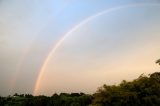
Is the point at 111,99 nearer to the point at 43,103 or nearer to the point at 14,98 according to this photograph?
the point at 43,103

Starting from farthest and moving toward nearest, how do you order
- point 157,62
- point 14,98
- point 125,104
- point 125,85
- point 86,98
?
point 14,98 → point 86,98 → point 157,62 → point 125,85 → point 125,104

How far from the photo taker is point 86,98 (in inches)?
1837

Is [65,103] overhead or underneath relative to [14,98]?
underneath

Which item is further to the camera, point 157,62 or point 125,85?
point 157,62

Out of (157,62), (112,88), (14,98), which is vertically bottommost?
(112,88)

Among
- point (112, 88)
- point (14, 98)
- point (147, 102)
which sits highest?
point (14, 98)

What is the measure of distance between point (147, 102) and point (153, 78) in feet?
13.3

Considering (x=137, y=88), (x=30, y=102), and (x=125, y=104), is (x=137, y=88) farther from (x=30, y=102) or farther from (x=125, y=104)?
(x=30, y=102)

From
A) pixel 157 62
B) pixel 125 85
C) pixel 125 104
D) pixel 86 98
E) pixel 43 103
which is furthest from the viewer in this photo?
pixel 43 103

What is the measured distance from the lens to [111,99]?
30547 millimetres

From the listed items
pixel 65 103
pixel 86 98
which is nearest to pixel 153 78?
pixel 86 98

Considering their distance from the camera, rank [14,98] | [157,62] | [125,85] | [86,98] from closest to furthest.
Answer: [125,85], [157,62], [86,98], [14,98]

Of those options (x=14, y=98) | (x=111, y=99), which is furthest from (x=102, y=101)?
(x=14, y=98)

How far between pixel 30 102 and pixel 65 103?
1228 centimetres
